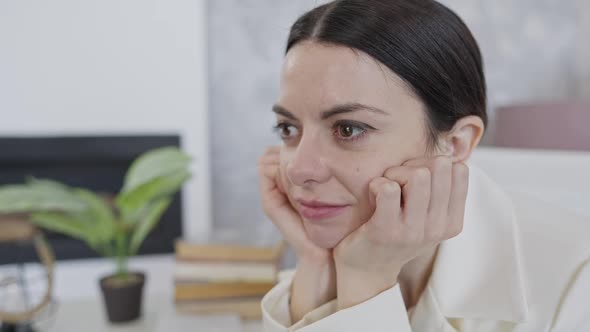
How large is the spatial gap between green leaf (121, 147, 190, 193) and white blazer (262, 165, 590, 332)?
505 mm

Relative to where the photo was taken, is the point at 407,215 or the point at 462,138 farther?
the point at 462,138

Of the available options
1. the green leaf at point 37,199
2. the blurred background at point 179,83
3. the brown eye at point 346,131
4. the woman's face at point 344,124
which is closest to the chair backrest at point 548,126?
the blurred background at point 179,83

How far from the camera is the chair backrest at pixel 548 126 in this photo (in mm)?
1011

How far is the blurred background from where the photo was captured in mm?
1343

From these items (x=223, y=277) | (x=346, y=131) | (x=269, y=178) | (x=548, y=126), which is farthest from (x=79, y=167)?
(x=548, y=126)

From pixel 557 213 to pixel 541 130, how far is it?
0.52 m

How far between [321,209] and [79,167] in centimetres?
122

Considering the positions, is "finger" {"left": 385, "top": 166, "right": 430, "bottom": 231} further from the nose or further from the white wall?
the white wall

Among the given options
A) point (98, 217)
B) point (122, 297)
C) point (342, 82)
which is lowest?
point (122, 297)

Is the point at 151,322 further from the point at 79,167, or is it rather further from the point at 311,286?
the point at 311,286

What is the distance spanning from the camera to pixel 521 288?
587mm

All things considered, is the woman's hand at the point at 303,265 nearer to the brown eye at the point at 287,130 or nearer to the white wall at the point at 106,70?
the brown eye at the point at 287,130

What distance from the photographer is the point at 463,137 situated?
0.64m

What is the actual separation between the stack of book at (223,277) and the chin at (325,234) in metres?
0.54
